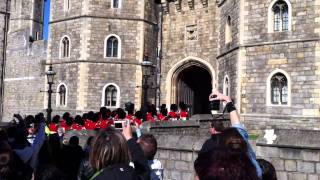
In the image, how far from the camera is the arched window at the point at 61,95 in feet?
80.3

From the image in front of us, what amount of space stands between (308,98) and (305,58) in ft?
5.17

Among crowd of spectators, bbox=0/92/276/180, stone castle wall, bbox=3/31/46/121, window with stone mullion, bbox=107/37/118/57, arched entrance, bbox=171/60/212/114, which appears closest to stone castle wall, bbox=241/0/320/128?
arched entrance, bbox=171/60/212/114

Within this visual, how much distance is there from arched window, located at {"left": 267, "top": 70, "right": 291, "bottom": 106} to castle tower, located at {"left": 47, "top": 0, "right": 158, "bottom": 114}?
791 centimetres

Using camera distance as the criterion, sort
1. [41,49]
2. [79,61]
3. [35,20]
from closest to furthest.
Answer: [79,61], [41,49], [35,20]

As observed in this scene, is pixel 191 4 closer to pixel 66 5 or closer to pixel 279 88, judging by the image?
pixel 66 5

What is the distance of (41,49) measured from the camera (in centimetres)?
2961

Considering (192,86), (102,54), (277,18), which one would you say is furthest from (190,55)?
(277,18)

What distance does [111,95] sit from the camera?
2388 centimetres

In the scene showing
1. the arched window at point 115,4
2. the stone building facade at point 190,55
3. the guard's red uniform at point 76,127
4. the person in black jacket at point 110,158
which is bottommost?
the guard's red uniform at point 76,127

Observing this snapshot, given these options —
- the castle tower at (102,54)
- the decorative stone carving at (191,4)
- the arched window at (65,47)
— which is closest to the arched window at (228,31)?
the decorative stone carving at (191,4)

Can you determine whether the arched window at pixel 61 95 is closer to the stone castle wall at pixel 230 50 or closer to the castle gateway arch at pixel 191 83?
the castle gateway arch at pixel 191 83

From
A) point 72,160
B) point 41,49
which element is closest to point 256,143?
point 72,160

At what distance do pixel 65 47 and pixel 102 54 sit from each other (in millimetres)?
2433

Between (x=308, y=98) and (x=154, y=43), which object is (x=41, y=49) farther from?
(x=308, y=98)
